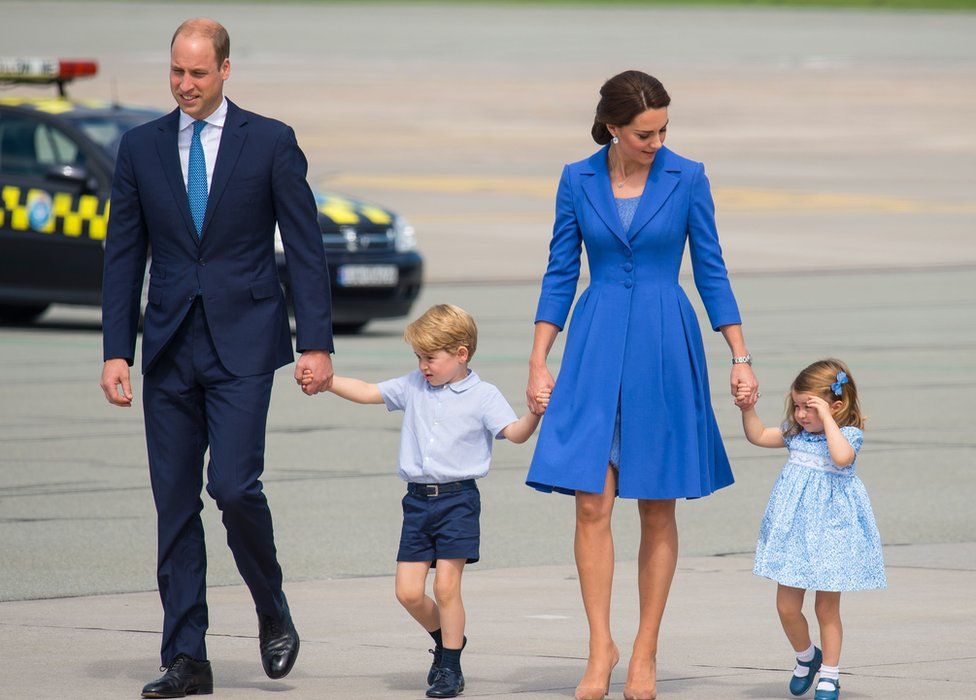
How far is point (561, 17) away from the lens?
90.3m

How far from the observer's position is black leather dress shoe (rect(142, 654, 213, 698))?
5.54m

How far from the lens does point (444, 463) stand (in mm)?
5688

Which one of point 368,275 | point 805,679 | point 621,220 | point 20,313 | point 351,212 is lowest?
point 20,313

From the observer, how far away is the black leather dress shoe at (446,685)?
18.1 ft

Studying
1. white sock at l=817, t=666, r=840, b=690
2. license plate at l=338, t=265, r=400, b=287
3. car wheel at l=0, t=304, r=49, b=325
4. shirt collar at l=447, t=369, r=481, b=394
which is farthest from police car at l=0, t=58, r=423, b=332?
white sock at l=817, t=666, r=840, b=690

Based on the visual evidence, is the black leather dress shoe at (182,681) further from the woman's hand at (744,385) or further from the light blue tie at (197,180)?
the woman's hand at (744,385)

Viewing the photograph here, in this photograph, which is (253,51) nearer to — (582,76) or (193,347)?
(582,76)

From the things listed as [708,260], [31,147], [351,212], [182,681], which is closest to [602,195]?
[708,260]

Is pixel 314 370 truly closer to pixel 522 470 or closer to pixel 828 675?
pixel 828 675

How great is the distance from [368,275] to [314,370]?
936 centimetres

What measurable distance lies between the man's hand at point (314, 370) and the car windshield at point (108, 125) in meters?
10.0

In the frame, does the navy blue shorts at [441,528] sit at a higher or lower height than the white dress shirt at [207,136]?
lower

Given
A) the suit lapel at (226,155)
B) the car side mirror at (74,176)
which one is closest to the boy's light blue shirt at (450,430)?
the suit lapel at (226,155)

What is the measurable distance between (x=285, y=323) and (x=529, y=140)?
1245 inches
